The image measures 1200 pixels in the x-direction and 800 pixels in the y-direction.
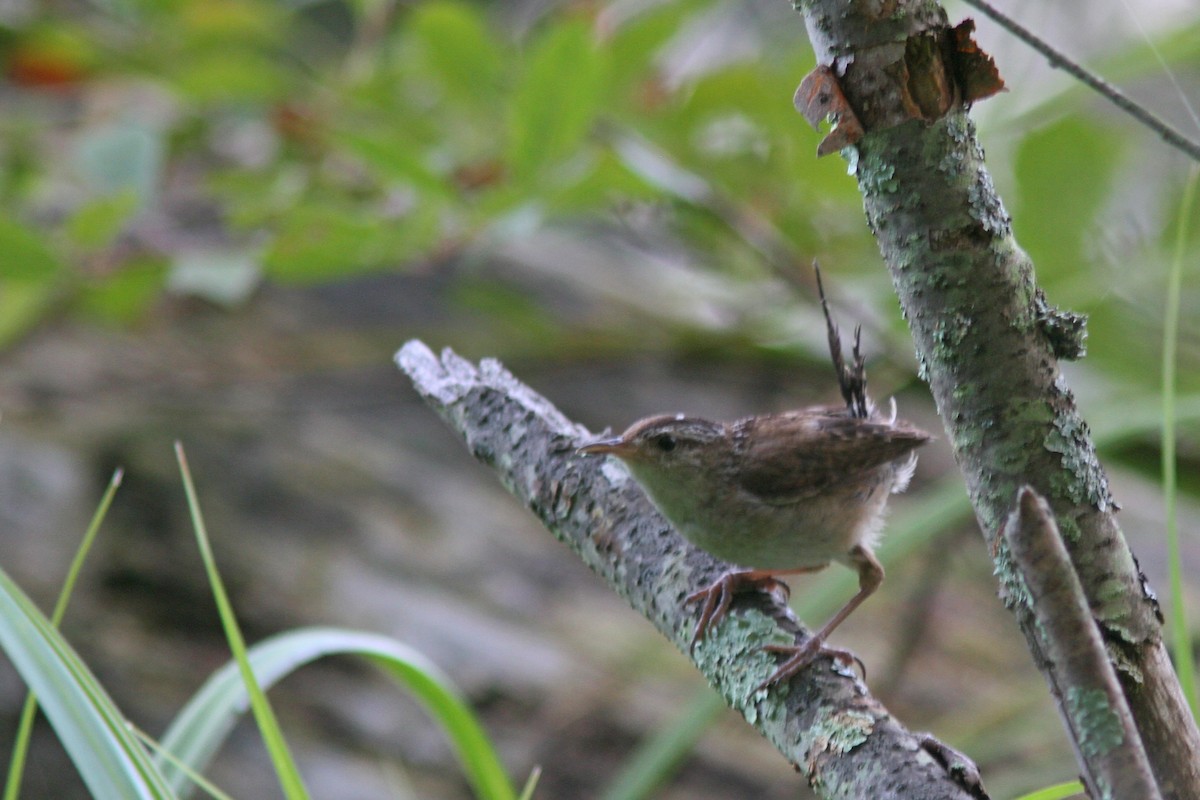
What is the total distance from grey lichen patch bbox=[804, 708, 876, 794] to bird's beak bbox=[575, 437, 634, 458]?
0.56 m

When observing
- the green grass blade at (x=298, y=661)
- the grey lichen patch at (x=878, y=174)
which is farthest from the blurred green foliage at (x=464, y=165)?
the grey lichen patch at (x=878, y=174)

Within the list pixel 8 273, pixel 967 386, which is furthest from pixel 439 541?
pixel 967 386

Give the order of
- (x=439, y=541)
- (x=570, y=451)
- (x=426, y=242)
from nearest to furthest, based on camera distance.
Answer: (x=570, y=451), (x=426, y=242), (x=439, y=541)

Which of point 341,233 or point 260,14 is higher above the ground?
point 260,14

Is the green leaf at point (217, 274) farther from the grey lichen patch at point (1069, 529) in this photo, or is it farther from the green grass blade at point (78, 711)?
the grey lichen patch at point (1069, 529)

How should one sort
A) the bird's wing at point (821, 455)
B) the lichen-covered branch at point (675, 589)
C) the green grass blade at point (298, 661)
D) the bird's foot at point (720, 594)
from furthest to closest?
the bird's wing at point (821, 455) < the green grass blade at point (298, 661) < the bird's foot at point (720, 594) < the lichen-covered branch at point (675, 589)

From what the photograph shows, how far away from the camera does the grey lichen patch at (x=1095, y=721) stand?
79 cm

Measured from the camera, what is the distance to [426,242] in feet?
7.79

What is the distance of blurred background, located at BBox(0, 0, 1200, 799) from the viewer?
2369mm

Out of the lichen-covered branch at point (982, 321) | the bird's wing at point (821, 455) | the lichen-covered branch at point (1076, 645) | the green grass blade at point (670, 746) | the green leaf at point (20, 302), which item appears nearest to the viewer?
the lichen-covered branch at point (1076, 645)

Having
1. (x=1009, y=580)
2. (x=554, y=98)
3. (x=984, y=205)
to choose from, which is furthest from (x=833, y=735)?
(x=554, y=98)

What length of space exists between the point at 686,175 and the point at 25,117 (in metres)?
2.18

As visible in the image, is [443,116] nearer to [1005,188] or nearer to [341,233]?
[341,233]

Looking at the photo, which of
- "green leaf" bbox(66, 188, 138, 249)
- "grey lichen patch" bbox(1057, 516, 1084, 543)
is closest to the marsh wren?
"grey lichen patch" bbox(1057, 516, 1084, 543)
